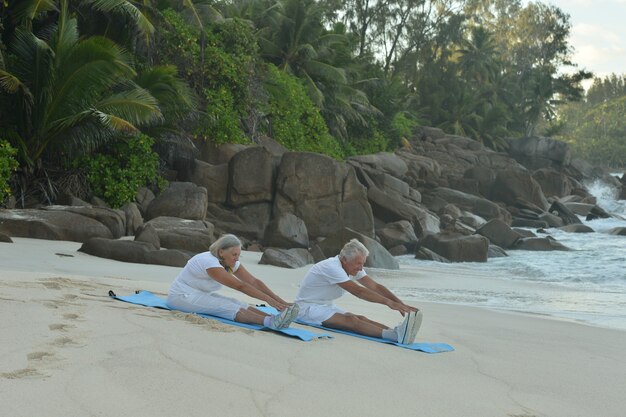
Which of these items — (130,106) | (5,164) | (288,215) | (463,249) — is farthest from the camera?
(463,249)

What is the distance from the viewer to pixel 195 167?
22.5 m

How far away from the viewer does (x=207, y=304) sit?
6.75m

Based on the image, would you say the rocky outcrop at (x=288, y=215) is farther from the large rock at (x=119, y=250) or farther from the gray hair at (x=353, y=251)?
the gray hair at (x=353, y=251)

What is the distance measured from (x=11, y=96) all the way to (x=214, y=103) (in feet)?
25.6

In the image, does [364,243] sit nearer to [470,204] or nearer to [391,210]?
[391,210]

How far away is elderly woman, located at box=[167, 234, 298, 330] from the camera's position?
21.6 feet

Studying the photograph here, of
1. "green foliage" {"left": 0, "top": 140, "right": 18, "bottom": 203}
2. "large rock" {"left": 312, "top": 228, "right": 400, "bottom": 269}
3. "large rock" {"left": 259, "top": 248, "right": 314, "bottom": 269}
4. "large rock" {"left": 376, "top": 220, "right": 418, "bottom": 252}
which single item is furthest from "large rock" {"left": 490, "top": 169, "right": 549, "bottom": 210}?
"green foliage" {"left": 0, "top": 140, "right": 18, "bottom": 203}

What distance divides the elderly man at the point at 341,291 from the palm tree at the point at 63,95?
34.0 feet

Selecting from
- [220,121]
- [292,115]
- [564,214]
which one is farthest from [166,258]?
[564,214]

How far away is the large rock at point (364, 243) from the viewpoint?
16875 mm

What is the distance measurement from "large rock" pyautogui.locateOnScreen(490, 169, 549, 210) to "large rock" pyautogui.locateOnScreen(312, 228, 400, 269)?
2059 centimetres

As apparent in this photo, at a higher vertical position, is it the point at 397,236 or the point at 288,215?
the point at 288,215

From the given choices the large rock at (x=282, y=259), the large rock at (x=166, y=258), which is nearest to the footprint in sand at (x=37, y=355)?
the large rock at (x=166, y=258)

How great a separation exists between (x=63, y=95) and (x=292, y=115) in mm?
14566
